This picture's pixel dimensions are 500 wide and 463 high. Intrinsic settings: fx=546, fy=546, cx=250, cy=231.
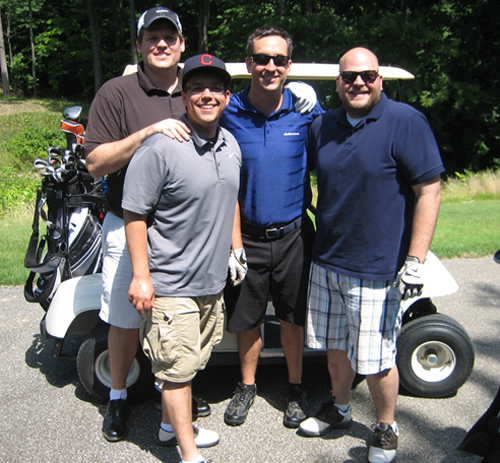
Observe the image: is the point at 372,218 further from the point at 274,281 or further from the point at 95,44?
the point at 95,44

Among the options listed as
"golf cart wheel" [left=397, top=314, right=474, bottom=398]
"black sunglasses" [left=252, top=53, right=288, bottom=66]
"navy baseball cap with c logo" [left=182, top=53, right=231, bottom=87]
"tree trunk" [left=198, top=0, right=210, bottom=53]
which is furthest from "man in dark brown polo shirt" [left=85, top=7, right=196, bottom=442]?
"tree trunk" [left=198, top=0, right=210, bottom=53]

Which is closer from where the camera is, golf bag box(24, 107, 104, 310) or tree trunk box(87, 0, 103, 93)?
golf bag box(24, 107, 104, 310)

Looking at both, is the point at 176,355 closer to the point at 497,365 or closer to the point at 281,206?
the point at 281,206

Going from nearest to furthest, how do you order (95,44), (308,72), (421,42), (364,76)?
(364,76) < (308,72) < (421,42) < (95,44)

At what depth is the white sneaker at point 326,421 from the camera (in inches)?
114

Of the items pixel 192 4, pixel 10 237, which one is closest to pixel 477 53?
pixel 192 4

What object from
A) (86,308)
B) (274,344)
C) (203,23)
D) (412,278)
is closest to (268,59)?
(412,278)

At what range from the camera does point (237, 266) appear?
276 cm

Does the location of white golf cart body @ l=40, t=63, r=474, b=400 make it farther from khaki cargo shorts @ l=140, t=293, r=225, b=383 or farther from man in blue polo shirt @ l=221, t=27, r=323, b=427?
khaki cargo shorts @ l=140, t=293, r=225, b=383

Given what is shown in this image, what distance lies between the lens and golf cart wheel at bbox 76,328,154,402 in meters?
3.14

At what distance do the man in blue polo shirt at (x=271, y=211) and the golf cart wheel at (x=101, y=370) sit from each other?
53 centimetres

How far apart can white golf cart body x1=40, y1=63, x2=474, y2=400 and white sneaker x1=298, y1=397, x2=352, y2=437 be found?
38cm

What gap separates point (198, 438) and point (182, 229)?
1.15 meters

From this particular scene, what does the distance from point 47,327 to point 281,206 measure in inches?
61.4
